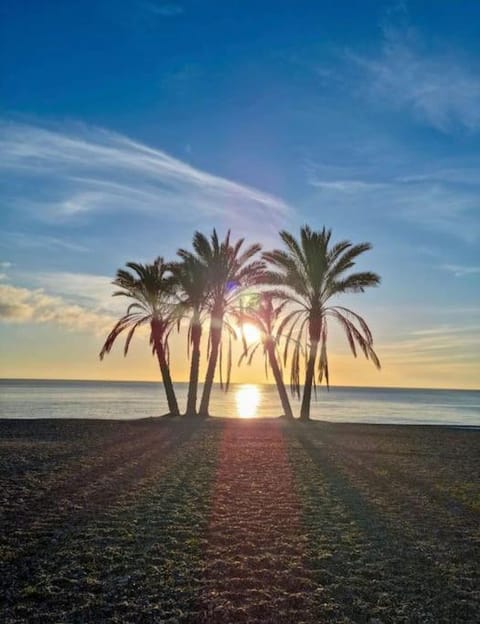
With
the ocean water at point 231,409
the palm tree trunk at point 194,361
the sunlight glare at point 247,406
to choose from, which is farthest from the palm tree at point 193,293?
the sunlight glare at point 247,406

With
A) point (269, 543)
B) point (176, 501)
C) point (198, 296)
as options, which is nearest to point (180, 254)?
point (198, 296)

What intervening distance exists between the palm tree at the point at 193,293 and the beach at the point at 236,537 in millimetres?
14862

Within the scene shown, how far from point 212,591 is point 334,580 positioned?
1.38 meters

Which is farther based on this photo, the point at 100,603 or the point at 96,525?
the point at 96,525

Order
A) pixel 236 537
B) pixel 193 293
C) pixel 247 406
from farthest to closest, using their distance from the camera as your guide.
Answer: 1. pixel 247 406
2. pixel 193 293
3. pixel 236 537

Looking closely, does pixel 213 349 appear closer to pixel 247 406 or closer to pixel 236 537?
pixel 236 537

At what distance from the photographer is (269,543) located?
291 inches

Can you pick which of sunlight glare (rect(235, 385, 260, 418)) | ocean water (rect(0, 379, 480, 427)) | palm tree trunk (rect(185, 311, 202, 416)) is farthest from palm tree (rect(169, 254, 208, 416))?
sunlight glare (rect(235, 385, 260, 418))

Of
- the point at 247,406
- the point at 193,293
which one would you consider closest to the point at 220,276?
the point at 193,293

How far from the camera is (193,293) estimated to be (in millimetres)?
30188

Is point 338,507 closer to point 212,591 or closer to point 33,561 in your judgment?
point 212,591

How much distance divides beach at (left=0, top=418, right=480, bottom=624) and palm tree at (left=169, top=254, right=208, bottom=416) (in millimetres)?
14862

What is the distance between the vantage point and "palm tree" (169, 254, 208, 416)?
1186 inches

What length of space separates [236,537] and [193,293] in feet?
75.6
